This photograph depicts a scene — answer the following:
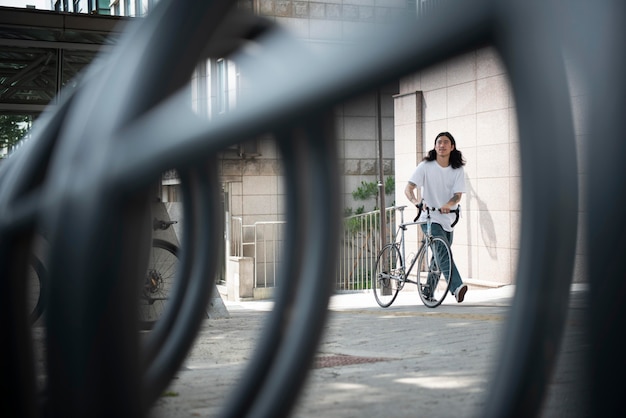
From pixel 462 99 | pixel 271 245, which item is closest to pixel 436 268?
pixel 462 99

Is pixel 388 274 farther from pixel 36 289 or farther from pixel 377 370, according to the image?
pixel 377 370

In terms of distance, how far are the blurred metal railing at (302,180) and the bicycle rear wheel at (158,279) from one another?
6.33m

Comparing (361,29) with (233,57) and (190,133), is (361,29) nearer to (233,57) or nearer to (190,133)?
(190,133)

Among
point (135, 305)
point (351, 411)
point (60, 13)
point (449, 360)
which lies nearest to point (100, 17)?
point (60, 13)

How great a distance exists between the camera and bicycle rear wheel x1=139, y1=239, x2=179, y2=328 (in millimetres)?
8023

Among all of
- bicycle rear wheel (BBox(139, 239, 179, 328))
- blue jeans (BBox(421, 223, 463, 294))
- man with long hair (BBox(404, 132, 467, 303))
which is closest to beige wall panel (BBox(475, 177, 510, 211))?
blue jeans (BBox(421, 223, 463, 294))

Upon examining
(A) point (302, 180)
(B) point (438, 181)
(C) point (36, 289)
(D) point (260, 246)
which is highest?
(B) point (438, 181)

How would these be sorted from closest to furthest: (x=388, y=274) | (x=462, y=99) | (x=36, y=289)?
(x=36, y=289), (x=388, y=274), (x=462, y=99)

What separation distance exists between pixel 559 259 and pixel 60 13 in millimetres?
12553

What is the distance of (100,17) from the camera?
12977mm

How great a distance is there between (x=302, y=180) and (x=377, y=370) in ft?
10.6

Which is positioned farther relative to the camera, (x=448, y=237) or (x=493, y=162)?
(x=493, y=162)

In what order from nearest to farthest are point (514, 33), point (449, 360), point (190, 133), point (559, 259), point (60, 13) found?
point (514, 33)
point (559, 259)
point (190, 133)
point (449, 360)
point (60, 13)

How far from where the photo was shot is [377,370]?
4828 millimetres
